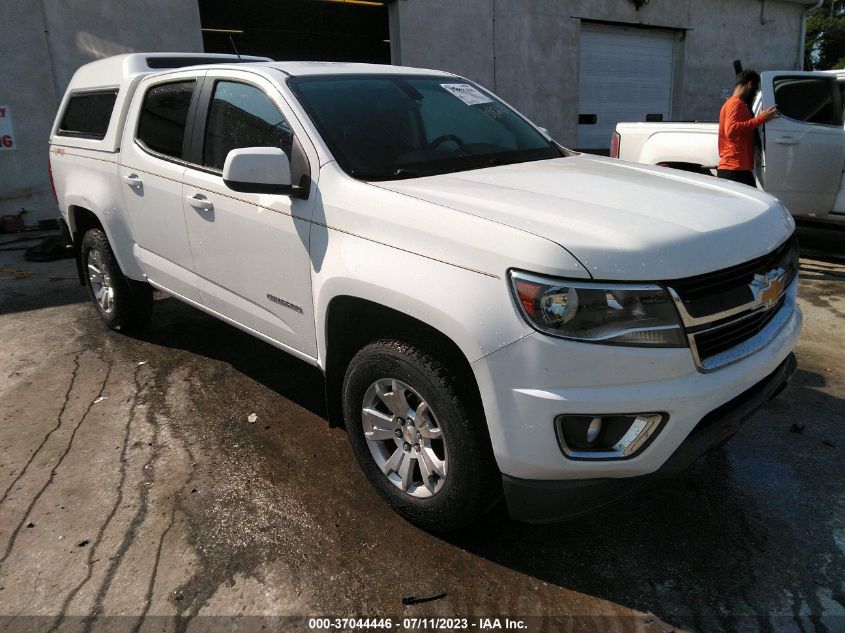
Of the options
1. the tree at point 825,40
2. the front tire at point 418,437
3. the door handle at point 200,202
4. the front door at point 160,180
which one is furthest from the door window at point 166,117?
the tree at point 825,40

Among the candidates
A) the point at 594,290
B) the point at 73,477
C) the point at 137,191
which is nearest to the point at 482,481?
the point at 594,290

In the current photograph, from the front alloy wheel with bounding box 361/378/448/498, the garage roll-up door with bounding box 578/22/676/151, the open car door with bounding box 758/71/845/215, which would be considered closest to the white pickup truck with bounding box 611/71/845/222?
the open car door with bounding box 758/71/845/215

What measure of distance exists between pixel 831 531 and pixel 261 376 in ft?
10.4

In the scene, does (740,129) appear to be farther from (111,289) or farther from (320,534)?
(111,289)

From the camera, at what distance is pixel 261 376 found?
14.0 feet

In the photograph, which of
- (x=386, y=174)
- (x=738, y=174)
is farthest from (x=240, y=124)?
(x=738, y=174)

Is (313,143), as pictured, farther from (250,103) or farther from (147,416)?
(147,416)

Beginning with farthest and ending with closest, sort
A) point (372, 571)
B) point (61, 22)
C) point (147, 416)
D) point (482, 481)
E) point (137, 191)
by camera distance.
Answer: point (61, 22) < point (137, 191) < point (147, 416) < point (372, 571) < point (482, 481)

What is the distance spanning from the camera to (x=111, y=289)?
470 centimetres

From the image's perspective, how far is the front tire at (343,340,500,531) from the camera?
2268 millimetres

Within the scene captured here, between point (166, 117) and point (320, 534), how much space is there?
2648 millimetres

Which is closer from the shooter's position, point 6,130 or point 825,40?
point 6,130

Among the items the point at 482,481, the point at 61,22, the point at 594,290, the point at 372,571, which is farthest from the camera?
the point at 61,22

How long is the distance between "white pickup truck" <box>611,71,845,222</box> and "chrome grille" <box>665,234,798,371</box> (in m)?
4.72
